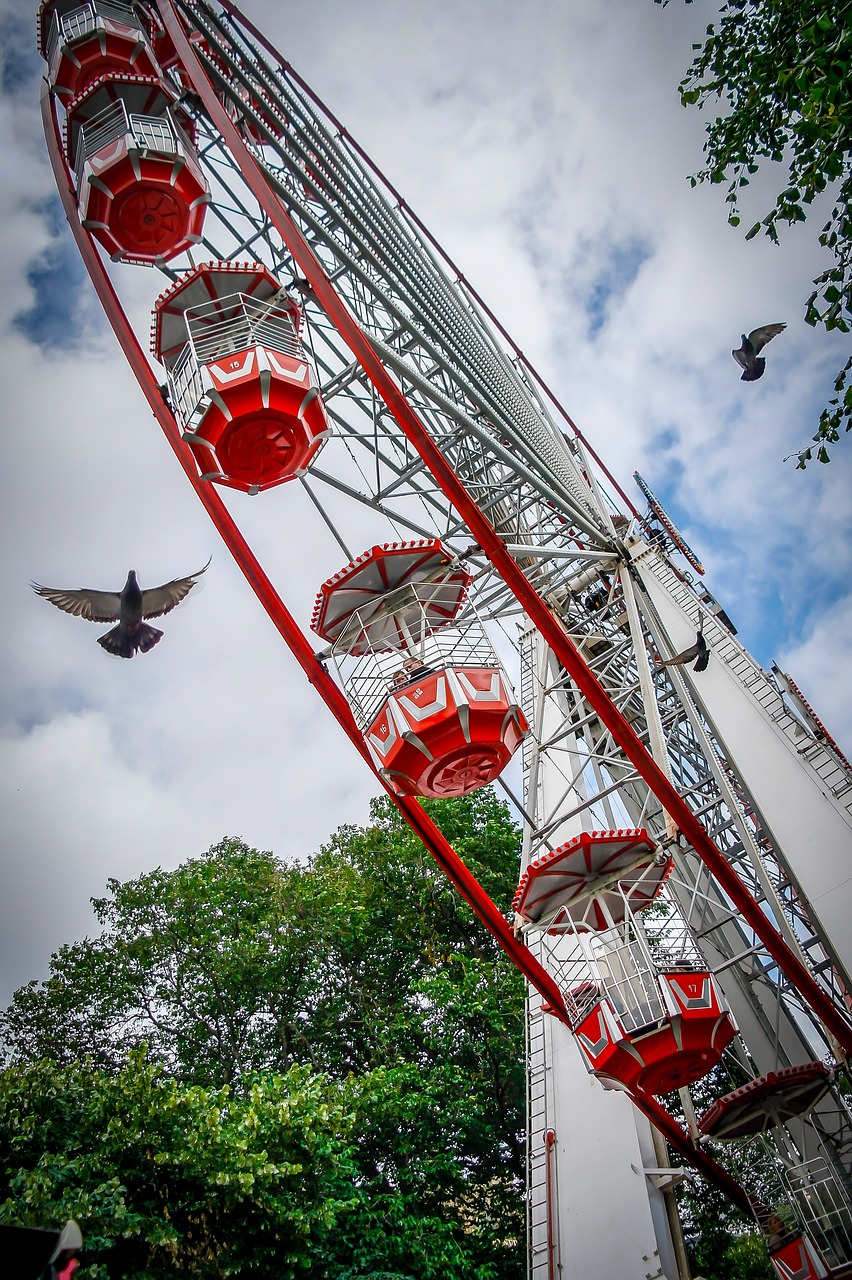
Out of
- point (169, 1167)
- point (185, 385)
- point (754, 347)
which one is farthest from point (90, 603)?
point (754, 347)

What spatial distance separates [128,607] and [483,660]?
134 inches

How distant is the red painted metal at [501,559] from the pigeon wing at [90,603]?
329 centimetres

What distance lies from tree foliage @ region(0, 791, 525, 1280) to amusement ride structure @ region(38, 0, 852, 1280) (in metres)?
2.66

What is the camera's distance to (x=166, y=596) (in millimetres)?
9500

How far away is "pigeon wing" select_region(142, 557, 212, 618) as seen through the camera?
9.41 m

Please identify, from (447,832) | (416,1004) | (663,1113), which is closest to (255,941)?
(416,1004)

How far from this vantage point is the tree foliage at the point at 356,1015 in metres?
12.6

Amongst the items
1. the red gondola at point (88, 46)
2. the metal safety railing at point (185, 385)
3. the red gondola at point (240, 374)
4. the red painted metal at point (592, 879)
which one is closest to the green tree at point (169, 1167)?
the red painted metal at point (592, 879)

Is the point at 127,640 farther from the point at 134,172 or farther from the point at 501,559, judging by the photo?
the point at 134,172

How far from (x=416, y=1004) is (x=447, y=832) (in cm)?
332

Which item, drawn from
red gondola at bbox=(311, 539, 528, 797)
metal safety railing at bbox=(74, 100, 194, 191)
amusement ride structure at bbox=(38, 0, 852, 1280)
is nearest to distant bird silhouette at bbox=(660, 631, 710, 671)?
amusement ride structure at bbox=(38, 0, 852, 1280)

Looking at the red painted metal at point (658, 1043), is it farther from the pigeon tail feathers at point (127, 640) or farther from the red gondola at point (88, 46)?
the red gondola at point (88, 46)

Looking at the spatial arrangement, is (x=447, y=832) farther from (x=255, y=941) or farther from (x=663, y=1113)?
(x=663, y=1113)

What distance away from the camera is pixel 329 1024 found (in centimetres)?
1650
